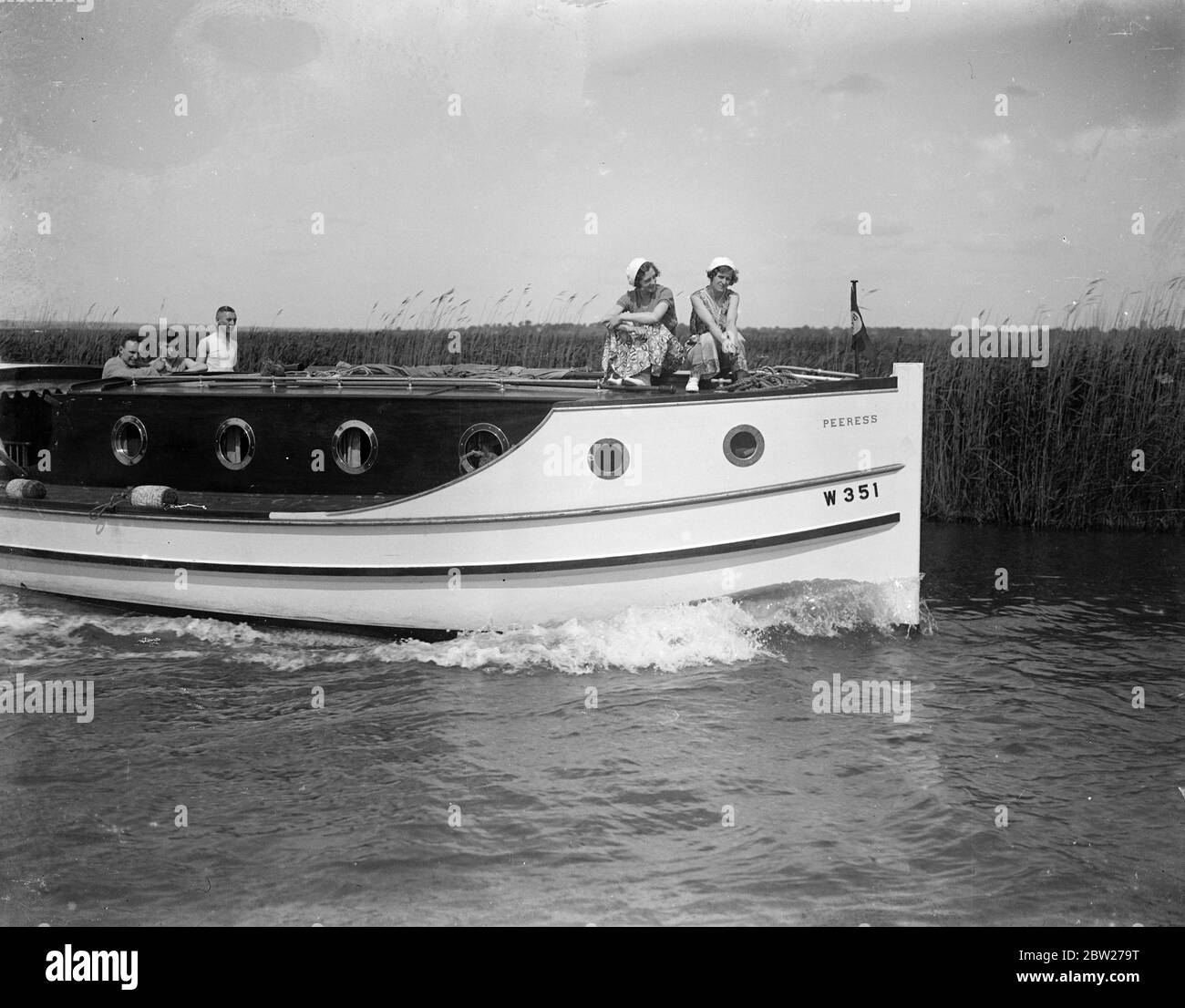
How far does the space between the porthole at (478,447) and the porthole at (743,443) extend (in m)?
1.71

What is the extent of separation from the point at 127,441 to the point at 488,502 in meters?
3.92

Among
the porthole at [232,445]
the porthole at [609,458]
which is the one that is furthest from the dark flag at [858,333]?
the porthole at [232,445]

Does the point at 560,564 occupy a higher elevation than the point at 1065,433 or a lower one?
lower

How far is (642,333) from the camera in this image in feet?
31.7

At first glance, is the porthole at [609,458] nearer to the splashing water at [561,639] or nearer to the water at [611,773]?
the splashing water at [561,639]

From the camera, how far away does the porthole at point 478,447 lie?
358 inches

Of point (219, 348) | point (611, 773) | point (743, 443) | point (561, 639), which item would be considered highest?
point (219, 348)

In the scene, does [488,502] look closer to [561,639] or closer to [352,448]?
[561,639]

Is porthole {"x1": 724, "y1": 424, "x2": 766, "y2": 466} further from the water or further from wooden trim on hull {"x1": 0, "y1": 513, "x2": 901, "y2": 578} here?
the water

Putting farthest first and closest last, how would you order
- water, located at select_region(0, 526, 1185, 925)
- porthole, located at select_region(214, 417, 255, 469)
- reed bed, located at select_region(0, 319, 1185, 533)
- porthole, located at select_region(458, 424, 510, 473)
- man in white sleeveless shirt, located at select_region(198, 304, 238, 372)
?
reed bed, located at select_region(0, 319, 1185, 533), man in white sleeveless shirt, located at select_region(198, 304, 238, 372), porthole, located at select_region(214, 417, 255, 469), porthole, located at select_region(458, 424, 510, 473), water, located at select_region(0, 526, 1185, 925)

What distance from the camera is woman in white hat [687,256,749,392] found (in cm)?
927

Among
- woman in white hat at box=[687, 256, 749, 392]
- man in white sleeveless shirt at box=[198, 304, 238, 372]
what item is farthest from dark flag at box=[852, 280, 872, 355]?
man in white sleeveless shirt at box=[198, 304, 238, 372]

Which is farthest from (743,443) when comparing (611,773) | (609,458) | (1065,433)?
(1065,433)

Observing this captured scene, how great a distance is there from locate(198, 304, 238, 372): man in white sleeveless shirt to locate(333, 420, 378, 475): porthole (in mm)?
2543
